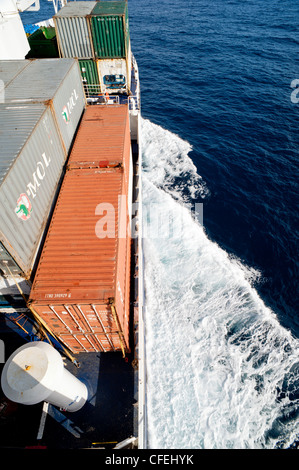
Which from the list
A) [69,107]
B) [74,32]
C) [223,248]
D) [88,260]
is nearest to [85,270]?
[88,260]

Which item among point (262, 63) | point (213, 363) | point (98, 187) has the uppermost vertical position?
point (262, 63)

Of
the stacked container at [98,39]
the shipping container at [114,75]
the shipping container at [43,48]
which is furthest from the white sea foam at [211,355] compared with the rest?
the shipping container at [43,48]

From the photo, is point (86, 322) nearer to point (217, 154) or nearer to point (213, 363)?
point (213, 363)

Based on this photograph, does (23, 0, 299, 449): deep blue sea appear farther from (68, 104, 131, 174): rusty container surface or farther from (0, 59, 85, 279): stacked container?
(0, 59, 85, 279): stacked container

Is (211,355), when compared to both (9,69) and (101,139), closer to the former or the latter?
(101,139)

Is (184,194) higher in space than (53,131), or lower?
lower

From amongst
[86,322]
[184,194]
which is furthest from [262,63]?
[86,322]

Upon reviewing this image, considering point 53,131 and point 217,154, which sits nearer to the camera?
point 53,131

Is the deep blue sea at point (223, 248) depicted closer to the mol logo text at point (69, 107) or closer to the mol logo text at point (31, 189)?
the mol logo text at point (31, 189)
